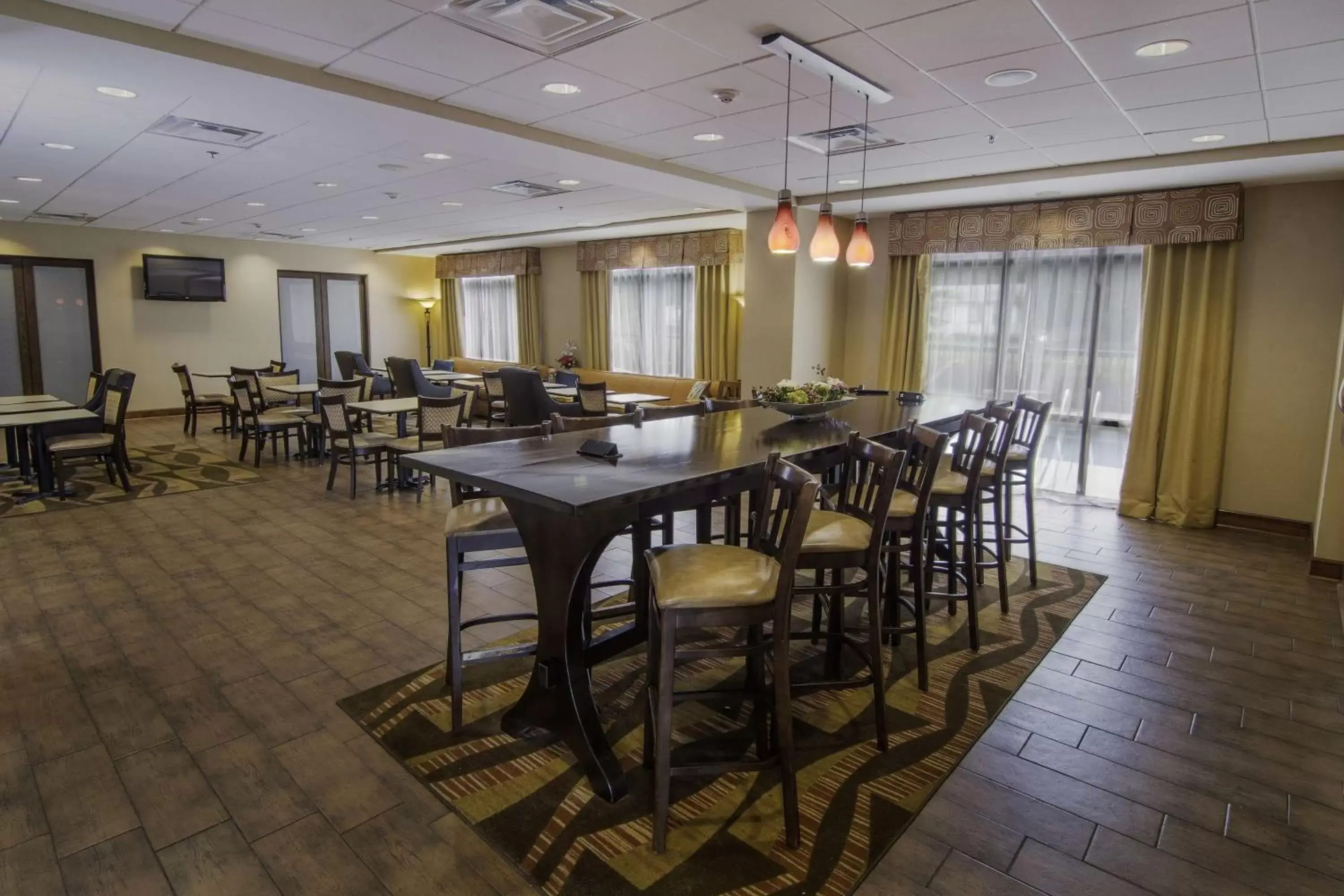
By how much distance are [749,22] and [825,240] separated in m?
1.14

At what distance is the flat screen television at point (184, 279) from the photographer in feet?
33.6

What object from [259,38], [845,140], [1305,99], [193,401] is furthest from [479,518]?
[193,401]

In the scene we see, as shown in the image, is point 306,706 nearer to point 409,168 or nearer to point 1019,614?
point 1019,614

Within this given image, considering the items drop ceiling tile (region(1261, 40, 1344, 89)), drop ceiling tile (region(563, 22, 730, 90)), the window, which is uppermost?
drop ceiling tile (region(563, 22, 730, 90))

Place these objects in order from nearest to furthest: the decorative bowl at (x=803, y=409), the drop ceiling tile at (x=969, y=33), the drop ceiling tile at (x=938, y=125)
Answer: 1. the drop ceiling tile at (x=969, y=33)
2. the decorative bowl at (x=803, y=409)
3. the drop ceiling tile at (x=938, y=125)

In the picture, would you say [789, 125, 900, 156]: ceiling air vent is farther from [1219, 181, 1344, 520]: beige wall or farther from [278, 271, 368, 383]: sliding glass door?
[278, 271, 368, 383]: sliding glass door

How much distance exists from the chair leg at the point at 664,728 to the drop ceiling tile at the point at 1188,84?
3212 millimetres

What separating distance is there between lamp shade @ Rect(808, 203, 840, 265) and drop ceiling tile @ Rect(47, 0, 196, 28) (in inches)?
109

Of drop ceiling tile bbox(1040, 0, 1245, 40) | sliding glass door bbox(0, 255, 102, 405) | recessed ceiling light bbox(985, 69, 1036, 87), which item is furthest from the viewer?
sliding glass door bbox(0, 255, 102, 405)

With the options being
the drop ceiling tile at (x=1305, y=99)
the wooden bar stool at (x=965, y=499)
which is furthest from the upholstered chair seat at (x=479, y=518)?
the drop ceiling tile at (x=1305, y=99)

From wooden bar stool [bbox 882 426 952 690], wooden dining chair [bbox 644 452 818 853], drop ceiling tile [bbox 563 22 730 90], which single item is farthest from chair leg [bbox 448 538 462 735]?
drop ceiling tile [bbox 563 22 730 90]

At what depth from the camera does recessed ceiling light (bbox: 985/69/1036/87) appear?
3303 mm

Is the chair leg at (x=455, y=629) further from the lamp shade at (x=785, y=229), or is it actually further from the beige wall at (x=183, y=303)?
the beige wall at (x=183, y=303)

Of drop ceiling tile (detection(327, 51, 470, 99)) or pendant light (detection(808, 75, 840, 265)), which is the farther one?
pendant light (detection(808, 75, 840, 265))
